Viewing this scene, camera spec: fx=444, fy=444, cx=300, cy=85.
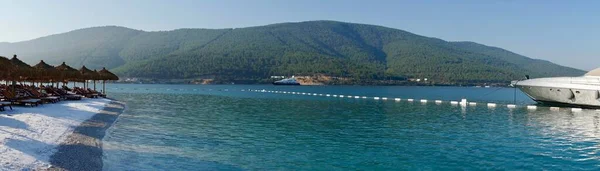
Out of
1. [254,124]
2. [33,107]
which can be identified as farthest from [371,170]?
[33,107]

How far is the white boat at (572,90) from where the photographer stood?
37156mm

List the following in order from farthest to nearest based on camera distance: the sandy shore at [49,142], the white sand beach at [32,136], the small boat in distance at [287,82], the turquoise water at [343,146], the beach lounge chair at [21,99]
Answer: the small boat in distance at [287,82] → the beach lounge chair at [21,99] → the turquoise water at [343,146] → the sandy shore at [49,142] → the white sand beach at [32,136]

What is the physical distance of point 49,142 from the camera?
1328cm

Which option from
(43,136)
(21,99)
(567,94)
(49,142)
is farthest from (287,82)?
(49,142)

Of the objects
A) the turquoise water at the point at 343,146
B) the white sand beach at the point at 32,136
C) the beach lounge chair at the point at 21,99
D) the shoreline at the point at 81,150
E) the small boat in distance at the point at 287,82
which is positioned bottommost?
the turquoise water at the point at 343,146

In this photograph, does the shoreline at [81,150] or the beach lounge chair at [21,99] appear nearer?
the shoreline at [81,150]

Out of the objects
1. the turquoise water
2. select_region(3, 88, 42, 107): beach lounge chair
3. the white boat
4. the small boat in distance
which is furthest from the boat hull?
the small boat in distance

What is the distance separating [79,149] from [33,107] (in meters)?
12.4

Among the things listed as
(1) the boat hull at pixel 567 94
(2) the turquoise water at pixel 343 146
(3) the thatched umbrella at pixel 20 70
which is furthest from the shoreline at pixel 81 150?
(1) the boat hull at pixel 567 94

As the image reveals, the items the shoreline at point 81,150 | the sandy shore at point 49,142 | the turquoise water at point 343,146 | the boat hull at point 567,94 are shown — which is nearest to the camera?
the sandy shore at point 49,142

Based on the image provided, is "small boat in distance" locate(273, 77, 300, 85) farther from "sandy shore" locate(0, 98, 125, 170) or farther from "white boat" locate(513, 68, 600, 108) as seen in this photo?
"sandy shore" locate(0, 98, 125, 170)

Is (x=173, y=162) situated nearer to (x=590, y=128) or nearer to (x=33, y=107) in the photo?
(x=33, y=107)

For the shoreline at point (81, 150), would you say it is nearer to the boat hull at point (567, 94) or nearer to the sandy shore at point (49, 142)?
the sandy shore at point (49, 142)

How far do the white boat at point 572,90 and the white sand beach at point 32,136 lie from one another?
1472 inches
